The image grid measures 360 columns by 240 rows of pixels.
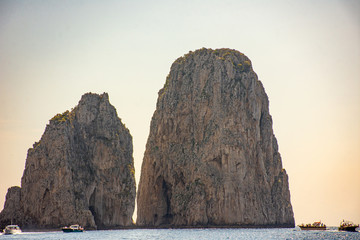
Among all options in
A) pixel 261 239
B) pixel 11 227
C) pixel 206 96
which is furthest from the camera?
pixel 206 96

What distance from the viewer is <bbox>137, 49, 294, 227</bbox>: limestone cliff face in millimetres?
176125

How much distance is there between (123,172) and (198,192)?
2225 centimetres

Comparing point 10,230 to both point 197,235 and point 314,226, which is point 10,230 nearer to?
point 197,235

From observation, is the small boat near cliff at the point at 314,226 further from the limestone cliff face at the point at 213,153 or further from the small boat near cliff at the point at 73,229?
the small boat near cliff at the point at 73,229

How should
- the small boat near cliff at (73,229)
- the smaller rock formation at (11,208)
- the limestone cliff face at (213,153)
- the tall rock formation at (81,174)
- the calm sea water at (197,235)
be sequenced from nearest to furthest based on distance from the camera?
1. the calm sea water at (197,235)
2. the small boat near cliff at (73,229)
3. the smaller rock formation at (11,208)
4. the tall rock formation at (81,174)
5. the limestone cliff face at (213,153)

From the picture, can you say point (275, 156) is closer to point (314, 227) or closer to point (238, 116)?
point (238, 116)

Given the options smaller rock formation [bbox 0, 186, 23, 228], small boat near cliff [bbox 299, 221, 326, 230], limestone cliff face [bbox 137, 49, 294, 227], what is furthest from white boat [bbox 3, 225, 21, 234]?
small boat near cliff [bbox 299, 221, 326, 230]

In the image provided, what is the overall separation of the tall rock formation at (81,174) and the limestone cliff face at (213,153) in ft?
35.7

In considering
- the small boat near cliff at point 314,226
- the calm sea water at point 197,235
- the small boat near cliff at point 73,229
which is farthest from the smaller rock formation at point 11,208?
the small boat near cliff at point 314,226

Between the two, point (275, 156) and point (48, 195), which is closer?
point (48, 195)

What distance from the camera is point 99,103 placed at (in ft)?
596

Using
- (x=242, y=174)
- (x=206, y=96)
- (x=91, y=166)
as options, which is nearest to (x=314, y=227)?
(x=242, y=174)

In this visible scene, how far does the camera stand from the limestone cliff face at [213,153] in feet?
578

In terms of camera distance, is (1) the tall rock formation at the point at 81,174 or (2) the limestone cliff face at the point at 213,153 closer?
(1) the tall rock formation at the point at 81,174
